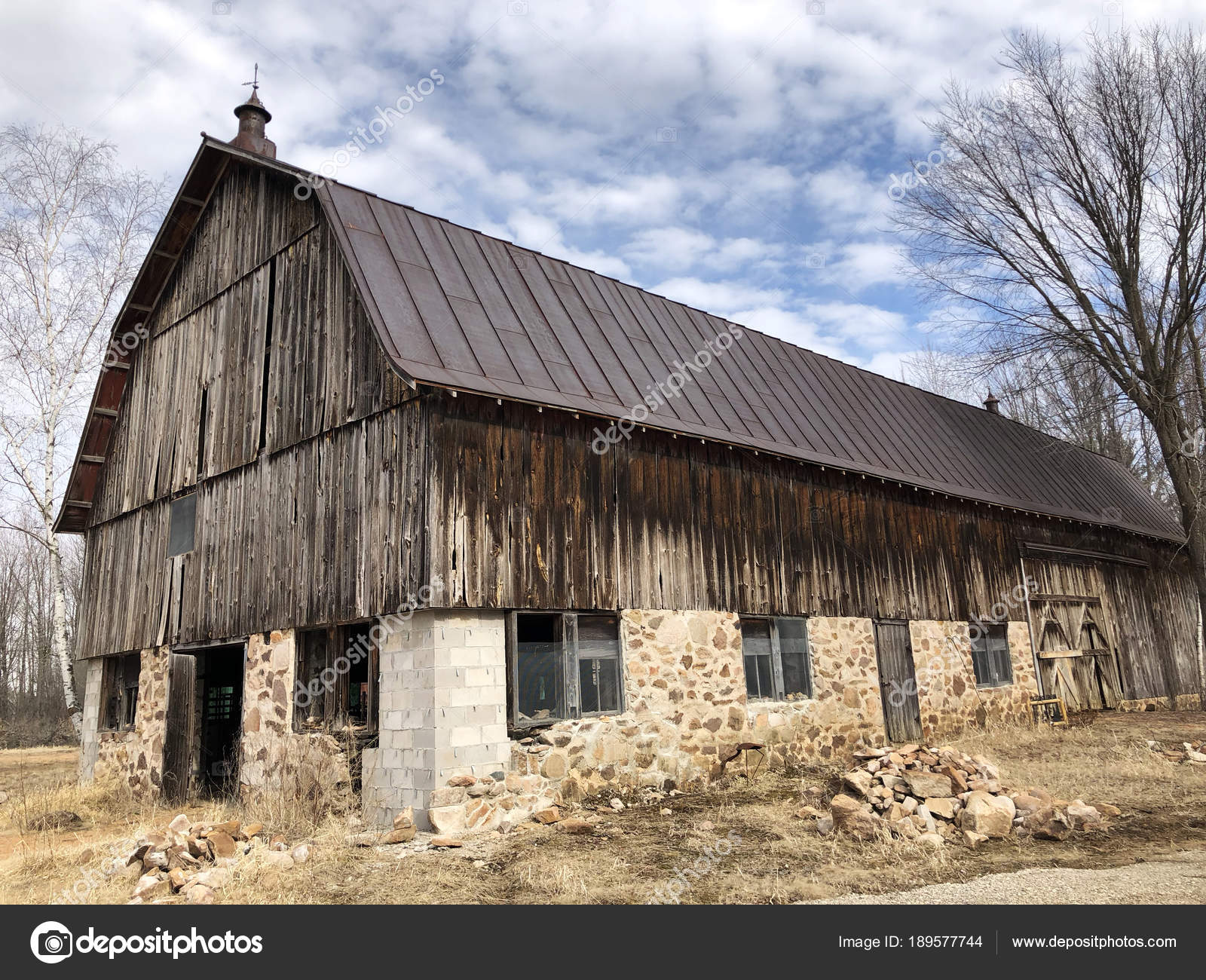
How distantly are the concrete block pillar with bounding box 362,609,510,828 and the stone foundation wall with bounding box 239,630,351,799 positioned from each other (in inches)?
29.0

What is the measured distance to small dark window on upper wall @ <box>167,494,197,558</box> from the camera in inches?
560

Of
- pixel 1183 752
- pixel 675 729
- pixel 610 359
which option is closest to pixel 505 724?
pixel 675 729

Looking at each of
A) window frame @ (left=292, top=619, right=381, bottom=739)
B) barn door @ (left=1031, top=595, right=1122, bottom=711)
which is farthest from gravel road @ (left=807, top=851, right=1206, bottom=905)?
barn door @ (left=1031, top=595, right=1122, bottom=711)

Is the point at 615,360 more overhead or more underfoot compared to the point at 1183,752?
more overhead

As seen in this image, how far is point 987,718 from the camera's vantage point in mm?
17625

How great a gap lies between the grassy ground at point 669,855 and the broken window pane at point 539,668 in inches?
50.5

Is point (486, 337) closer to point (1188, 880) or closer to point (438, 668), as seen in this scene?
point (438, 668)

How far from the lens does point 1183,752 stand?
13.4m

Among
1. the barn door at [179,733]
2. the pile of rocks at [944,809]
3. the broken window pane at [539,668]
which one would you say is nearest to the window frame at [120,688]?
the barn door at [179,733]

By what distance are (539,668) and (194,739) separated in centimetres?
667

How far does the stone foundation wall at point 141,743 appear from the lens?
46.0 feet

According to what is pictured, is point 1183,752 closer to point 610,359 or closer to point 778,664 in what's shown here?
point 778,664

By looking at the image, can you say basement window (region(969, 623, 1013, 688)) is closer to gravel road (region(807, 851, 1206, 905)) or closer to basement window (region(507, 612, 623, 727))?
basement window (region(507, 612, 623, 727))

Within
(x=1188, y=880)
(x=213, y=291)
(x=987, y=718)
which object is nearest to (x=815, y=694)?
(x=987, y=718)
